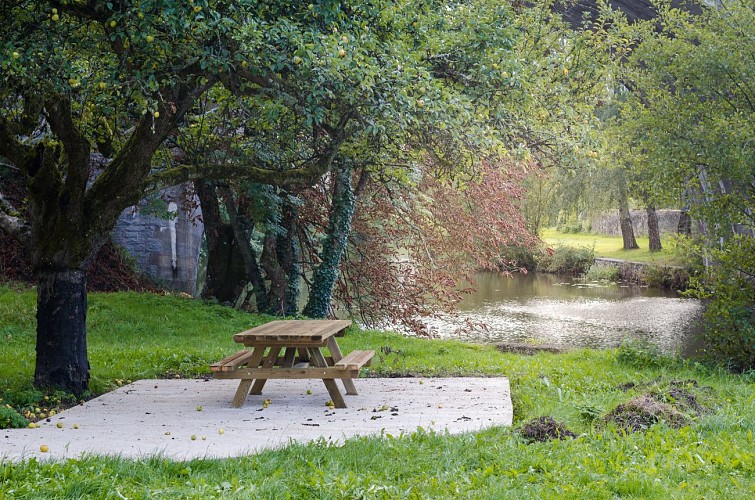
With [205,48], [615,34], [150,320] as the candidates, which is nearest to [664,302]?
[615,34]

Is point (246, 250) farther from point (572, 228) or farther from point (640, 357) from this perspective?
point (572, 228)

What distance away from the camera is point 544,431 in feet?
19.7

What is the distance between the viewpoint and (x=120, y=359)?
10414mm

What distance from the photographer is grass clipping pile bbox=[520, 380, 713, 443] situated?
604cm

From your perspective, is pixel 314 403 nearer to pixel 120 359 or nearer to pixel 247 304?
pixel 120 359

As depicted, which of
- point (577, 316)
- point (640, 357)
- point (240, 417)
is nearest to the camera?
point (240, 417)

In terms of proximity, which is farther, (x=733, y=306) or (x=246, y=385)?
(x=733, y=306)

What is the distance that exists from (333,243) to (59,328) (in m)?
7.46

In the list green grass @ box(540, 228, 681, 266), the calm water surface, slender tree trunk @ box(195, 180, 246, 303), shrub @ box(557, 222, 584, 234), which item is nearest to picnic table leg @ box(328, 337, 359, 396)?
the calm water surface

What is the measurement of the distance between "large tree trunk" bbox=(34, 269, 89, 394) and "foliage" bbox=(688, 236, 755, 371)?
26.4ft

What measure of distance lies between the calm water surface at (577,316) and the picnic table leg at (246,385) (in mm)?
9583

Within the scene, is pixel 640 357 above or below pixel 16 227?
below

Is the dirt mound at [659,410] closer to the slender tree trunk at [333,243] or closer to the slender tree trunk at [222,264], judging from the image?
the slender tree trunk at [333,243]

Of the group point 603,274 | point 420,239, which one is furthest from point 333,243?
point 603,274
